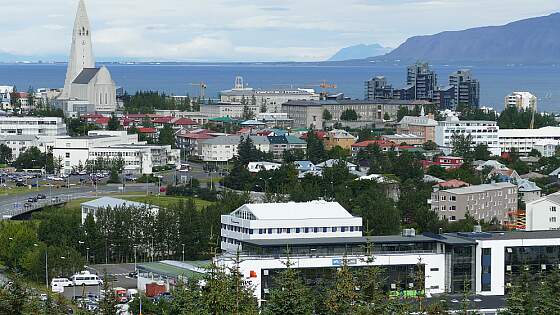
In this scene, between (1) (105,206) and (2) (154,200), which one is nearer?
(1) (105,206)

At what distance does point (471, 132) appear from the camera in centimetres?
4206

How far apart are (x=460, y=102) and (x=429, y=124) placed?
1373 centimetres

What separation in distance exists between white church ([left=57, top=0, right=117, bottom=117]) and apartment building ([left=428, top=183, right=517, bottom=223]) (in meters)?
24.2

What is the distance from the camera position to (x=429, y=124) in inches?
1726

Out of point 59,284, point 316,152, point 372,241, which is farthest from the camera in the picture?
point 316,152

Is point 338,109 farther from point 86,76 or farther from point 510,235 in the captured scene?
point 510,235

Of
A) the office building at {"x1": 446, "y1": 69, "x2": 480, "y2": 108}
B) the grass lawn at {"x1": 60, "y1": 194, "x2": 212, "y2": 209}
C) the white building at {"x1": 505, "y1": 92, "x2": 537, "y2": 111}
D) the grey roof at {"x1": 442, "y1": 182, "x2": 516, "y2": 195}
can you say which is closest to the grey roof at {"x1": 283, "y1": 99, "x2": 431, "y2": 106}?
the office building at {"x1": 446, "y1": 69, "x2": 480, "y2": 108}

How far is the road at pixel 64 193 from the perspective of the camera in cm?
2828

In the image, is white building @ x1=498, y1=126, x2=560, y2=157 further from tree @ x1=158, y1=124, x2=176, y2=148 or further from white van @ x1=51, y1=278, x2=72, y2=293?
white van @ x1=51, y1=278, x2=72, y2=293

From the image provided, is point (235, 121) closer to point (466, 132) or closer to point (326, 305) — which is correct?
point (466, 132)

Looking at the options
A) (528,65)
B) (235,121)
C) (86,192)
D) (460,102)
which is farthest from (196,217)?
(528,65)

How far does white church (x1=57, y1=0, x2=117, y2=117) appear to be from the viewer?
50312mm

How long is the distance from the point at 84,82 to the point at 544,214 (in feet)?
101

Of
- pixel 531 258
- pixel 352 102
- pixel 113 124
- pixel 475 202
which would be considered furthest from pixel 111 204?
pixel 352 102
